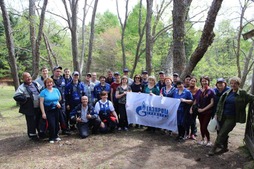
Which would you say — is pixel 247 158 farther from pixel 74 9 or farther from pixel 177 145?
pixel 74 9

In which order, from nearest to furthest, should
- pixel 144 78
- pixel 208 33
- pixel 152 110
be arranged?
pixel 208 33 < pixel 152 110 < pixel 144 78

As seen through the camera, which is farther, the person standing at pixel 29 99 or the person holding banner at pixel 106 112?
the person holding banner at pixel 106 112

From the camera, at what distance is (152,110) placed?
7.75 meters

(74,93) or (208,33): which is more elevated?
(208,33)

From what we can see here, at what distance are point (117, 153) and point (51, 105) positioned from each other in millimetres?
2187

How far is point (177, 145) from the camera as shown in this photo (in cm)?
664

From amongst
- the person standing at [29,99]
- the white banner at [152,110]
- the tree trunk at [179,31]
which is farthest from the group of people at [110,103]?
Answer: the tree trunk at [179,31]

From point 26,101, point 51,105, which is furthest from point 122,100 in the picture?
point 26,101

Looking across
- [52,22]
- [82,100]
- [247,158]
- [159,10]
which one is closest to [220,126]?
[247,158]

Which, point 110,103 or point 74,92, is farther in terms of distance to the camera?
point 110,103

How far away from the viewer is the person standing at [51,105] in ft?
21.4

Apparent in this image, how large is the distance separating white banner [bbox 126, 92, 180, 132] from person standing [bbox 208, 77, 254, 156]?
160cm

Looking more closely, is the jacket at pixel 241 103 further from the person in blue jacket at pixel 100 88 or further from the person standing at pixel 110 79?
the person standing at pixel 110 79

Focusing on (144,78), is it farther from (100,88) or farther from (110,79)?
(100,88)
